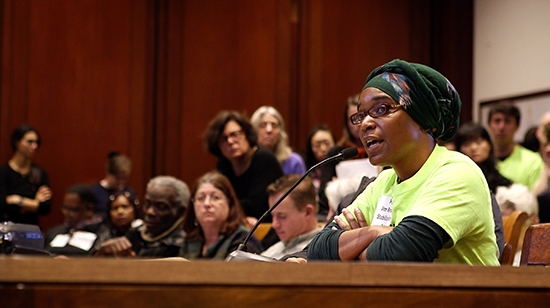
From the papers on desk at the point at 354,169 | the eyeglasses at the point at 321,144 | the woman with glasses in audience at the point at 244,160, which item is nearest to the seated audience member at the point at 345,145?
the papers on desk at the point at 354,169

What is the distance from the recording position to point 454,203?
1.46m

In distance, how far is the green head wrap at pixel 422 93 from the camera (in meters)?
1.59

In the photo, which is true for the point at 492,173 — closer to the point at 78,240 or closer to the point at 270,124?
the point at 270,124

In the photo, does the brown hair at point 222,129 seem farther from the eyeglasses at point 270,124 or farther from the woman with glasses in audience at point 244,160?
the eyeglasses at point 270,124

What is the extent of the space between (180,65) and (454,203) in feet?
17.0

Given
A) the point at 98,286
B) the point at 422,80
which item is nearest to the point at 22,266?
the point at 98,286

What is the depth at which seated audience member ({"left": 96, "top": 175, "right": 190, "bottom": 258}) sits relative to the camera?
367 cm

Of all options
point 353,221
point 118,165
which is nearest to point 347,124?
point 353,221

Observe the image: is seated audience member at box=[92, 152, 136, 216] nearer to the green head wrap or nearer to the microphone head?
the microphone head

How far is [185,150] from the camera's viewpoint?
630cm

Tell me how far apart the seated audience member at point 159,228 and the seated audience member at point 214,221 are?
25cm

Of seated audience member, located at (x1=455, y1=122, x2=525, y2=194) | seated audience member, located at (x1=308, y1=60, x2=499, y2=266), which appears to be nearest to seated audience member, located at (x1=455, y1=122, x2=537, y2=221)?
seated audience member, located at (x1=455, y1=122, x2=525, y2=194)

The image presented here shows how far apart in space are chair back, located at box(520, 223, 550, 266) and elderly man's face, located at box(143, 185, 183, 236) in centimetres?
242

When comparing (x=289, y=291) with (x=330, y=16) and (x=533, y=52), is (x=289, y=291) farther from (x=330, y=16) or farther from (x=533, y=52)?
(x=330, y=16)
